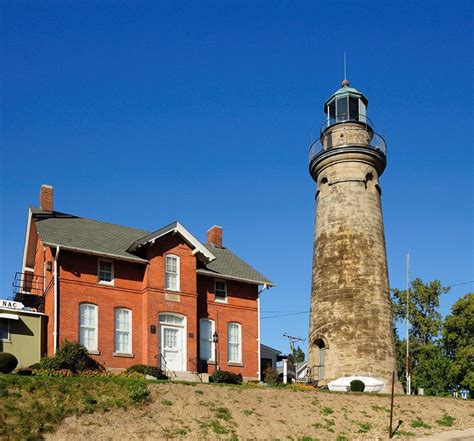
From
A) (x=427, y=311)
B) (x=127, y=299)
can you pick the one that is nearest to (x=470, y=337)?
(x=427, y=311)

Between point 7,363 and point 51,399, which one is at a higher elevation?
point 7,363

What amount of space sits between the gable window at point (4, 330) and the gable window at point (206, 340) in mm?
9825

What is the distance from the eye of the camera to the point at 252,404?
25625mm

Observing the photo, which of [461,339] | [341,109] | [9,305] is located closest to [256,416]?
[9,305]

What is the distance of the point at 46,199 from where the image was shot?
119ft

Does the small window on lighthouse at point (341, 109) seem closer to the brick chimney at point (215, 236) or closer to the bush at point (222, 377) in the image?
the brick chimney at point (215, 236)

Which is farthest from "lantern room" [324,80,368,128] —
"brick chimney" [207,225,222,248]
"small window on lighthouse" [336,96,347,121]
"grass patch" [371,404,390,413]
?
"grass patch" [371,404,390,413]

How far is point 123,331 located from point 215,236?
11.5 meters

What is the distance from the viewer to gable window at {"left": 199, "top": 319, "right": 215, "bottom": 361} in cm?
3512

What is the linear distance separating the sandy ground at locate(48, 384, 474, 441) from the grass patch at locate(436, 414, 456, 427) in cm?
25

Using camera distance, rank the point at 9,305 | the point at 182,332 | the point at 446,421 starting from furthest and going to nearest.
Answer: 1. the point at 182,332
2. the point at 9,305
3. the point at 446,421

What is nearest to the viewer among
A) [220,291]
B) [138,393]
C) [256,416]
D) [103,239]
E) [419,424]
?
[138,393]

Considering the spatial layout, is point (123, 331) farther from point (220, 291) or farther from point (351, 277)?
point (351, 277)

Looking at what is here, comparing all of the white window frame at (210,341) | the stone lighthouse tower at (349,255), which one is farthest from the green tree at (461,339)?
the white window frame at (210,341)
